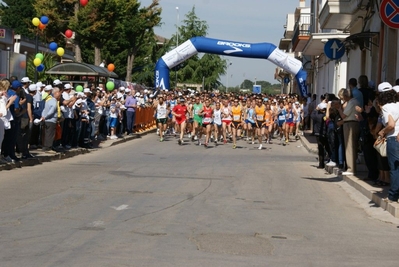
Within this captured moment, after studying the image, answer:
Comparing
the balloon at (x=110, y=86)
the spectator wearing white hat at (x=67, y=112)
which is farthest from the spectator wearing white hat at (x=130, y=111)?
the spectator wearing white hat at (x=67, y=112)

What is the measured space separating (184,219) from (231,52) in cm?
3317

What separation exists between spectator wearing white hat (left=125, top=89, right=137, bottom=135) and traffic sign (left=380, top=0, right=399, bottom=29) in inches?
820

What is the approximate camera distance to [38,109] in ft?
72.5

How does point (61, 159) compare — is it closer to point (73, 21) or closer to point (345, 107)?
point (345, 107)

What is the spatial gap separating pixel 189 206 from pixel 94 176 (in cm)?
488

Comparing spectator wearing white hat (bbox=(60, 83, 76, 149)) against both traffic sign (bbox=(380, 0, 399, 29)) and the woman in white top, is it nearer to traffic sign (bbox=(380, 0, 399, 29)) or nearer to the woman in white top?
traffic sign (bbox=(380, 0, 399, 29))

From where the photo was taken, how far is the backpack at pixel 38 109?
72.2ft

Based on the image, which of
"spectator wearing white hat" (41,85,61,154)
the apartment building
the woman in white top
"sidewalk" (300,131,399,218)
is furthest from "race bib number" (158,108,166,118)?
the woman in white top

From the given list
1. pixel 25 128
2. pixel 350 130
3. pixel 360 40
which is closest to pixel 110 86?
pixel 360 40

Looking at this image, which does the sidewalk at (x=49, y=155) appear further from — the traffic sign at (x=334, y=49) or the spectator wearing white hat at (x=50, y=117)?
the traffic sign at (x=334, y=49)

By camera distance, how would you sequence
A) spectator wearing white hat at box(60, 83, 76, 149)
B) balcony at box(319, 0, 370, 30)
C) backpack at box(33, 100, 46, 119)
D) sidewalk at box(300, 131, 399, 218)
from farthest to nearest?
balcony at box(319, 0, 370, 30) → spectator wearing white hat at box(60, 83, 76, 149) → backpack at box(33, 100, 46, 119) → sidewalk at box(300, 131, 399, 218)

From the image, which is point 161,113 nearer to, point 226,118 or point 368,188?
point 226,118

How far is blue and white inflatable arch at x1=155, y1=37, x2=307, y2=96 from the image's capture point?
4331cm

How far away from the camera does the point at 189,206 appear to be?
490 inches
